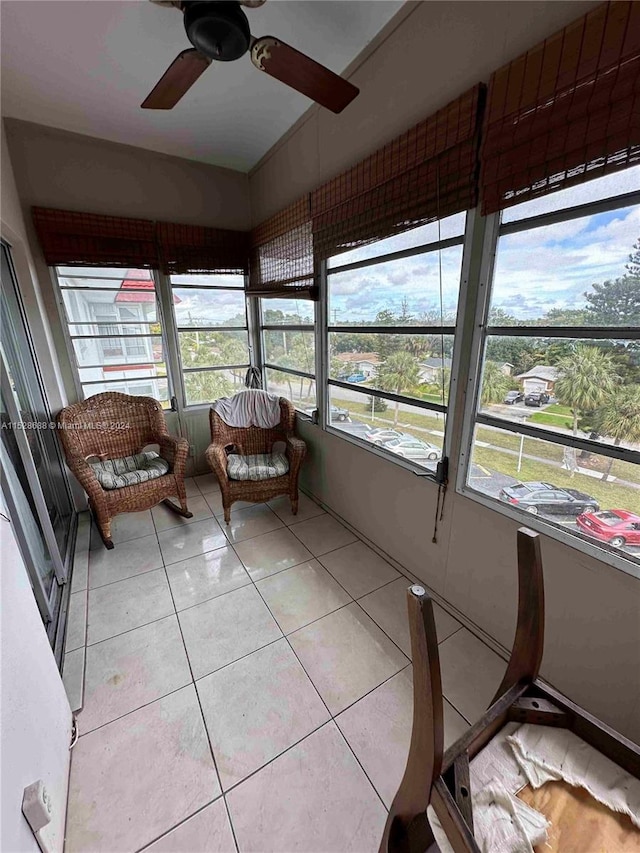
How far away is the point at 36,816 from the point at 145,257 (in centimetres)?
313

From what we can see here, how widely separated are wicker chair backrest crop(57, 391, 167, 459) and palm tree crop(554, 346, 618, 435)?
2619 mm

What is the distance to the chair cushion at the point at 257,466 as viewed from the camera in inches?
97.7

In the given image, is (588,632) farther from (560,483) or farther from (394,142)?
(394,142)

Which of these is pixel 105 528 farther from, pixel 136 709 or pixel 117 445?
pixel 136 709

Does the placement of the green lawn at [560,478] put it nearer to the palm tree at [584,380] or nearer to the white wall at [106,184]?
the palm tree at [584,380]

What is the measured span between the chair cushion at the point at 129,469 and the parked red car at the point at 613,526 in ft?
8.16

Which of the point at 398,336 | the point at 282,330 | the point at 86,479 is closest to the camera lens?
the point at 398,336

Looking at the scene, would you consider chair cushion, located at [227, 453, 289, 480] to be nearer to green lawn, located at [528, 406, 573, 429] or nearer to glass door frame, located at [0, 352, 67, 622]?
glass door frame, located at [0, 352, 67, 622]

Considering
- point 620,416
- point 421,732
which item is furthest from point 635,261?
point 421,732

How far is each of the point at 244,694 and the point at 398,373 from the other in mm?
1692

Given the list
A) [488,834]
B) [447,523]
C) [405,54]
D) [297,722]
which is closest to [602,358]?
[447,523]

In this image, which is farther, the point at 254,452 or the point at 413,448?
the point at 254,452

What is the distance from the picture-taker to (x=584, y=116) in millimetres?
1039

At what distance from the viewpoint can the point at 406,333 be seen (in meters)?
1.83
